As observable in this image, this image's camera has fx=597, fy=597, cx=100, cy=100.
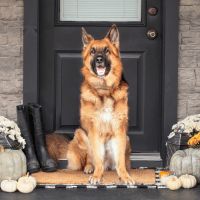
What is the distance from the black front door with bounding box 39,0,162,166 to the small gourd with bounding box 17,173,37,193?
1.30 metres

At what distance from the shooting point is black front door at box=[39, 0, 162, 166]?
6.34 m

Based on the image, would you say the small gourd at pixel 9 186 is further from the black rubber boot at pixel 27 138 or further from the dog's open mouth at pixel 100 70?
the dog's open mouth at pixel 100 70

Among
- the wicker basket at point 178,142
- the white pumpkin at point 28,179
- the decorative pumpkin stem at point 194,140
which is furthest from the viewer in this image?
the wicker basket at point 178,142

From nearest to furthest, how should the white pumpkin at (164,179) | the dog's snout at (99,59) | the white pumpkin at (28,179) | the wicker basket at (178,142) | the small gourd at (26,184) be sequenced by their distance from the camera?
the small gourd at (26,184), the white pumpkin at (28,179), the white pumpkin at (164,179), the dog's snout at (99,59), the wicker basket at (178,142)

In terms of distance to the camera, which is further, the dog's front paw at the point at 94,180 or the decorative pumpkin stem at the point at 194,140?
the decorative pumpkin stem at the point at 194,140

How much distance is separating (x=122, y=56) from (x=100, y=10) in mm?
545

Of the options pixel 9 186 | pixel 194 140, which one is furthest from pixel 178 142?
pixel 9 186

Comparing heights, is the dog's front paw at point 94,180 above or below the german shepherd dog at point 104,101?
below

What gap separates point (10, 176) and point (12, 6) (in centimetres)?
186

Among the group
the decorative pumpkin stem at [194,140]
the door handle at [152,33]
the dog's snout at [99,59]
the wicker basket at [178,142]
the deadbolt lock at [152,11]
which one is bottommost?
the wicker basket at [178,142]

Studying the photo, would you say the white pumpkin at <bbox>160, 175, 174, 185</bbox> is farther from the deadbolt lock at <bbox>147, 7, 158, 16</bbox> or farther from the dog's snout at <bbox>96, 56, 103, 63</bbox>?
the deadbolt lock at <bbox>147, 7, 158, 16</bbox>

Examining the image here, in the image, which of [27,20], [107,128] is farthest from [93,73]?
[27,20]

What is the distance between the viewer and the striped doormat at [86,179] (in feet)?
17.4

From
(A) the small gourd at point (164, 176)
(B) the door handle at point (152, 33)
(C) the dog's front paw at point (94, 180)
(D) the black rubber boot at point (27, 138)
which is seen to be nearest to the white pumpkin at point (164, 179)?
(A) the small gourd at point (164, 176)
